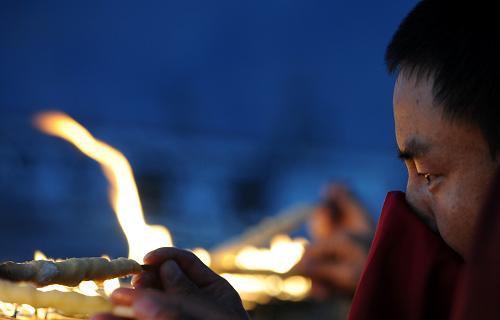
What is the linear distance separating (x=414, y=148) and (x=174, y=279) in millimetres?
284

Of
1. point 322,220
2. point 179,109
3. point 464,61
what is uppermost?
point 179,109

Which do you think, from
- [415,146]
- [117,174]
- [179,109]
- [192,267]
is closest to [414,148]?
[415,146]

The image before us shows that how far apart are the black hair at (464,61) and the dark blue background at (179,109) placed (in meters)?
3.21

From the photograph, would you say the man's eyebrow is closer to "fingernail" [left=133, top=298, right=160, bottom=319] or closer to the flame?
"fingernail" [left=133, top=298, right=160, bottom=319]

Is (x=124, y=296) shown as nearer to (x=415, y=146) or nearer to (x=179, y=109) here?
(x=415, y=146)

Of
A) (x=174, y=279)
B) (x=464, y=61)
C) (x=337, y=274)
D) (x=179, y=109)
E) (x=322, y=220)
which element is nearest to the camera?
(x=464, y=61)

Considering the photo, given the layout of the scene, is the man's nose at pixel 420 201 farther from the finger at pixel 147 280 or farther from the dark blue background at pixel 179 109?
the dark blue background at pixel 179 109

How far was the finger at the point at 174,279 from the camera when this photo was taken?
0.80 metres

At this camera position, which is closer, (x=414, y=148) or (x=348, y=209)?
(x=414, y=148)

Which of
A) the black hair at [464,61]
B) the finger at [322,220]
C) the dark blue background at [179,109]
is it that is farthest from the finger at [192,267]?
the dark blue background at [179,109]

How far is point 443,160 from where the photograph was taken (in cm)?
70

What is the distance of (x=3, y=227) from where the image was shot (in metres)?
4.32

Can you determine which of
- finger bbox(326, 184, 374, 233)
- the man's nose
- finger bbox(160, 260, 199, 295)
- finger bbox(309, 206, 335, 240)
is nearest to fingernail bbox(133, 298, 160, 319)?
finger bbox(160, 260, 199, 295)

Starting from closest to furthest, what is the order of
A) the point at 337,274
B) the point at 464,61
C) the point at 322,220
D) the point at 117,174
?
the point at 464,61
the point at 117,174
the point at 337,274
the point at 322,220
